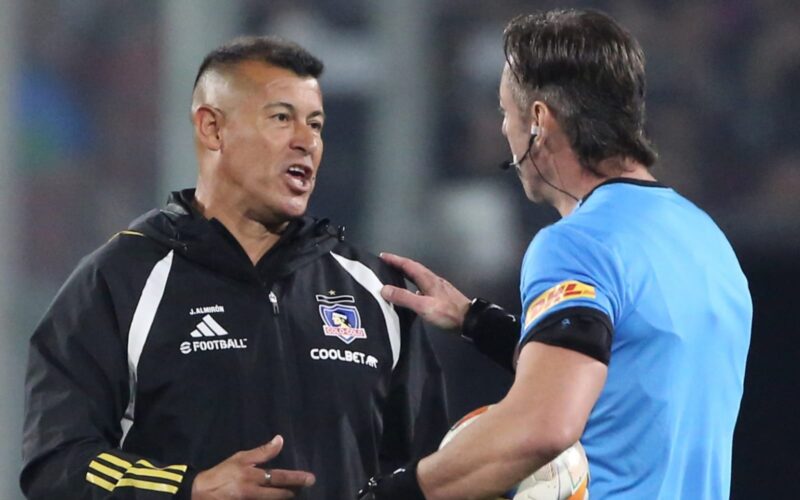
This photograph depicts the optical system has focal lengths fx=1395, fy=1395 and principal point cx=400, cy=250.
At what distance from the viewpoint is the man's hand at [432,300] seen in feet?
9.14

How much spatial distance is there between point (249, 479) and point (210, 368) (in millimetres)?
260

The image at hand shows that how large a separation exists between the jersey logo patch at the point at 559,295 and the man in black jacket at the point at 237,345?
1.98 feet

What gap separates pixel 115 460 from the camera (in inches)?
98.1

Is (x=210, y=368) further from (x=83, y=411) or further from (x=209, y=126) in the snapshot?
(x=209, y=126)

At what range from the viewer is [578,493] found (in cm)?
218

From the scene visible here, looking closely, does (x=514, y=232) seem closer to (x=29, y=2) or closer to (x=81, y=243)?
(x=81, y=243)

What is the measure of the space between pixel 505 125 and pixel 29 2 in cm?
282

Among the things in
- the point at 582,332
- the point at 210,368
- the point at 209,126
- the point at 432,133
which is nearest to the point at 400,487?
the point at 582,332

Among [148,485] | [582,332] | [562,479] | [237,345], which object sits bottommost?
[148,485]

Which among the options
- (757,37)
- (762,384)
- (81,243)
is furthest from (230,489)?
(757,37)

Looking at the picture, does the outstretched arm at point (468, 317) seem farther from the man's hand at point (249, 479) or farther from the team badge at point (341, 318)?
the man's hand at point (249, 479)

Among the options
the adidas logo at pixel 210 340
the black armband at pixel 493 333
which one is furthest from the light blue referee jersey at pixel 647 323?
the adidas logo at pixel 210 340

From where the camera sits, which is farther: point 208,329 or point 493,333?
point 493,333

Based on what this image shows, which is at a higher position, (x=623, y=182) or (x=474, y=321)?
(x=623, y=182)
